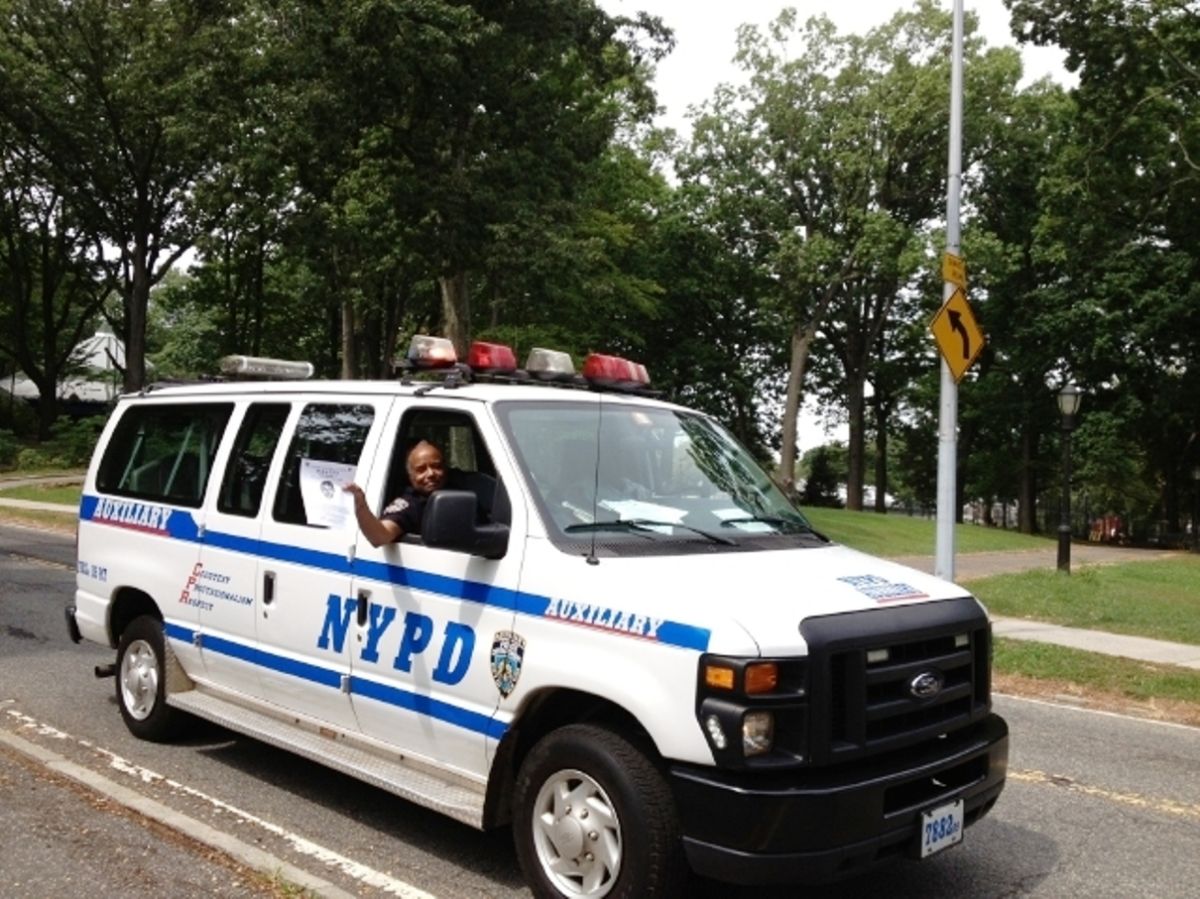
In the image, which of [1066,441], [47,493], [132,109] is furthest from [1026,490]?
[47,493]

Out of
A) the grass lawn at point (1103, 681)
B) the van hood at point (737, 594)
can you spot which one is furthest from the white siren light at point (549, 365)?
the grass lawn at point (1103, 681)

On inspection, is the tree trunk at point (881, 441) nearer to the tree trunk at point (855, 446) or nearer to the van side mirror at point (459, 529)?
the tree trunk at point (855, 446)

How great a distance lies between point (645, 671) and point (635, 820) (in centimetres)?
49

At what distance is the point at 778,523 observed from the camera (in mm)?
4988

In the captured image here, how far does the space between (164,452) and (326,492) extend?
190 cm

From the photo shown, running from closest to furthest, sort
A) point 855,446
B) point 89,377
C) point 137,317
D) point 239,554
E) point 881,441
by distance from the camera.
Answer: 1. point 239,554
2. point 137,317
3. point 855,446
4. point 881,441
5. point 89,377

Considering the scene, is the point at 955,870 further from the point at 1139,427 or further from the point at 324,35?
the point at 1139,427

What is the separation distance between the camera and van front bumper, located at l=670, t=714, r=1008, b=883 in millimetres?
3566

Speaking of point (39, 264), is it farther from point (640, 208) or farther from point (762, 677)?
point (762, 677)

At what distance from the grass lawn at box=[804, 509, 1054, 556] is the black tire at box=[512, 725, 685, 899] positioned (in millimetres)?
22979

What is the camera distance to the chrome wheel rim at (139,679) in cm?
646

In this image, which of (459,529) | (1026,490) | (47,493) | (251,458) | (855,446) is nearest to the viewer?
(459,529)

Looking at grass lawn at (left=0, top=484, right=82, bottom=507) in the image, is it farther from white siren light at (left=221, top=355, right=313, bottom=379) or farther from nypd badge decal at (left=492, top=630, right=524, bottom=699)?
nypd badge decal at (left=492, top=630, right=524, bottom=699)

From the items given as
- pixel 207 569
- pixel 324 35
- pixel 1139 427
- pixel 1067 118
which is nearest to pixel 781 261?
pixel 1067 118
